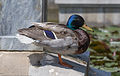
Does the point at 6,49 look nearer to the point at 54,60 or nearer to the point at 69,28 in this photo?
the point at 54,60

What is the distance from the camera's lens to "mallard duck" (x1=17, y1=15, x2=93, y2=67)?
3.25 m

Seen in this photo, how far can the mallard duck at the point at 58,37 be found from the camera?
3.25m

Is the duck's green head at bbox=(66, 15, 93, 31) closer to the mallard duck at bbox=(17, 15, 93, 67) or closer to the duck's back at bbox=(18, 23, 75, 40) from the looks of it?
the mallard duck at bbox=(17, 15, 93, 67)

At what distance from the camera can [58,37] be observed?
3268 mm

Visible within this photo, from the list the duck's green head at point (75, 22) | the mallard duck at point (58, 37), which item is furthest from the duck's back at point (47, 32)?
the duck's green head at point (75, 22)

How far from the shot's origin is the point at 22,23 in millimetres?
3938

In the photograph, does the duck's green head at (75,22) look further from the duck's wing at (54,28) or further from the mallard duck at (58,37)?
the duck's wing at (54,28)

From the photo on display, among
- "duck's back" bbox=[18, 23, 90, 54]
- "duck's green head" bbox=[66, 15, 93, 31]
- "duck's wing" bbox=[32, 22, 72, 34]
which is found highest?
"duck's green head" bbox=[66, 15, 93, 31]

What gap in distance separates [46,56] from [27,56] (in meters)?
0.26

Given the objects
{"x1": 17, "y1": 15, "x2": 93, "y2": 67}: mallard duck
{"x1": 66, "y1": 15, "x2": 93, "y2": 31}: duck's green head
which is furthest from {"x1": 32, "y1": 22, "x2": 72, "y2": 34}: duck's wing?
{"x1": 66, "y1": 15, "x2": 93, "y2": 31}: duck's green head

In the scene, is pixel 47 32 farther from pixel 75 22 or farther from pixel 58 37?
pixel 75 22

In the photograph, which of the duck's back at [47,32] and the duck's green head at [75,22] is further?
the duck's green head at [75,22]

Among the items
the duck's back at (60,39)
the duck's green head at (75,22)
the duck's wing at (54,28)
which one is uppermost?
the duck's green head at (75,22)

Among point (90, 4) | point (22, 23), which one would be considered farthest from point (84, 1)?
point (22, 23)
